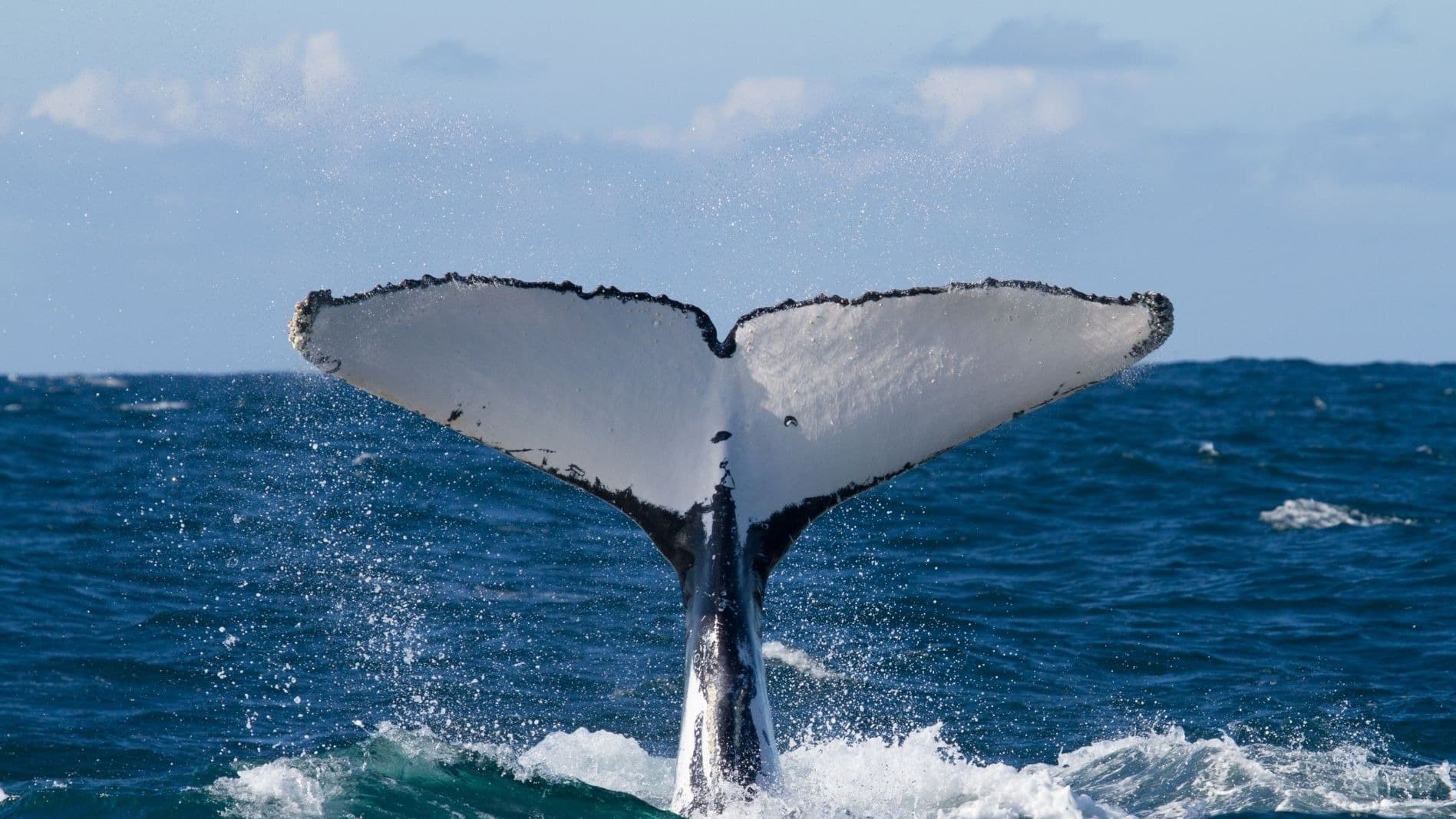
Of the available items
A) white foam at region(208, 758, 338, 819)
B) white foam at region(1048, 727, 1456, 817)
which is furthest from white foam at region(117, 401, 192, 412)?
white foam at region(1048, 727, 1456, 817)

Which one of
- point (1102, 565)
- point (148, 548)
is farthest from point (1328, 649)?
point (148, 548)

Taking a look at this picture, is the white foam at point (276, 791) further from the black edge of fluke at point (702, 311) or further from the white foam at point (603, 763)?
the black edge of fluke at point (702, 311)

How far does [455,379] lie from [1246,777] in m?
5.02

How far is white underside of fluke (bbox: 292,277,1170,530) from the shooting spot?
5984mm

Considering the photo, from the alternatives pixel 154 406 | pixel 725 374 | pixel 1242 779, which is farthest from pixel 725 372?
pixel 154 406

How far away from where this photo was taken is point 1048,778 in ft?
25.6

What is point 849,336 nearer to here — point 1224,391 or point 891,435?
point 891,435

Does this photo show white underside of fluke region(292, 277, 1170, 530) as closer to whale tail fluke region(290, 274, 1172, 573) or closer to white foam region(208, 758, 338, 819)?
whale tail fluke region(290, 274, 1172, 573)

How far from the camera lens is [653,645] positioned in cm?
1126

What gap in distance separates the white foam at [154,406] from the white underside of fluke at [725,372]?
3048 cm

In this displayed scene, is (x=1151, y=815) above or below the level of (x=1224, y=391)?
below

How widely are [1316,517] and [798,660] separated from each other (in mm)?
9984

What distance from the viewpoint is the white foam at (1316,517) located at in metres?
18.3

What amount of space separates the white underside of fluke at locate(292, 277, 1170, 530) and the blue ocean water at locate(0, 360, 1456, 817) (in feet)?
4.67
